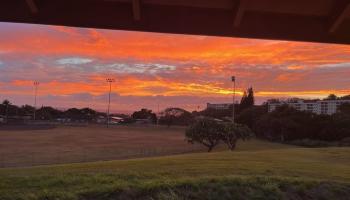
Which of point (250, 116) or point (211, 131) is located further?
point (250, 116)

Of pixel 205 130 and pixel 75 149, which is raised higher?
pixel 205 130

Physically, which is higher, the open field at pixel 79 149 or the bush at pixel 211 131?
the bush at pixel 211 131

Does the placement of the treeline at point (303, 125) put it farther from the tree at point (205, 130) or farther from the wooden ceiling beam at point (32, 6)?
the wooden ceiling beam at point (32, 6)

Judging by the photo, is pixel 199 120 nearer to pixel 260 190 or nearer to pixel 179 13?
pixel 260 190

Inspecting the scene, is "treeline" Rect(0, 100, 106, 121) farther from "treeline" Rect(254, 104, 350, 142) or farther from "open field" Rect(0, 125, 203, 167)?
"treeline" Rect(254, 104, 350, 142)

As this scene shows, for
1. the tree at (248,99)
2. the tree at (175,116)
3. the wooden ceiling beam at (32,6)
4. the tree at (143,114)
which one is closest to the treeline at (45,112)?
the tree at (143,114)

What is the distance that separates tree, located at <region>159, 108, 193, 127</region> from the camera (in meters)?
136

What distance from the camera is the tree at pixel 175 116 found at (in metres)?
136

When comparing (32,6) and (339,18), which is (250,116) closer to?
(339,18)

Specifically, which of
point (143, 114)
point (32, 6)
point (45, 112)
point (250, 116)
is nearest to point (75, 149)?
point (250, 116)

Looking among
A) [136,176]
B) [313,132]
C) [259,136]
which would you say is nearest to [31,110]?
[259,136]

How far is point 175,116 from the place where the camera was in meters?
138

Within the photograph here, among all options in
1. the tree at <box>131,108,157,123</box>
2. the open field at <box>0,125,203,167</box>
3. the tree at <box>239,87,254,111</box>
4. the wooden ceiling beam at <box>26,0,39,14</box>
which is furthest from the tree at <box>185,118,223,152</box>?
the tree at <box>131,108,157,123</box>

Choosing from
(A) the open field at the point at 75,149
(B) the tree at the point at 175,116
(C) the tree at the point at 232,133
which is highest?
(B) the tree at the point at 175,116
